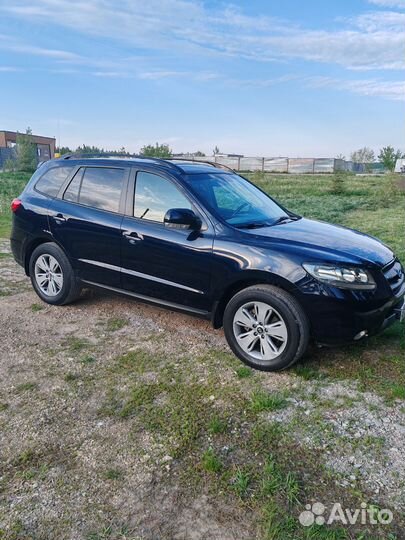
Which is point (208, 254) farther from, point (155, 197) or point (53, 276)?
point (53, 276)

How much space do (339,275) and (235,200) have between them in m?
1.44

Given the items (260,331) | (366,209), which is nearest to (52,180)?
(260,331)

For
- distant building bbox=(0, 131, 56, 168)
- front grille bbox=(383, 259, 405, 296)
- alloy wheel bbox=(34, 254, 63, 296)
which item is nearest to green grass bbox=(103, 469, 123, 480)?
front grille bbox=(383, 259, 405, 296)

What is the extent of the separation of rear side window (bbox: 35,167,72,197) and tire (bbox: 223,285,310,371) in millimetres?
2533

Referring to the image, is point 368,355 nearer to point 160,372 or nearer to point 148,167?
point 160,372

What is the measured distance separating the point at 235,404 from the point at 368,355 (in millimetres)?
1450

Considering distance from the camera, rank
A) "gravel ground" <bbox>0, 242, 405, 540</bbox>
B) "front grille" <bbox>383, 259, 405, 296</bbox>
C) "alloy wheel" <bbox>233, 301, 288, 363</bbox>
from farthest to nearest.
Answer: "front grille" <bbox>383, 259, 405, 296</bbox> → "alloy wheel" <bbox>233, 301, 288, 363</bbox> → "gravel ground" <bbox>0, 242, 405, 540</bbox>

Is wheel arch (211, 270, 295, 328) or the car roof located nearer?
wheel arch (211, 270, 295, 328)

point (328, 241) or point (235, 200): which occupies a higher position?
point (235, 200)

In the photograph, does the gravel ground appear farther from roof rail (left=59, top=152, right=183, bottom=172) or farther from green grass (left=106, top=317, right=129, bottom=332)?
roof rail (left=59, top=152, right=183, bottom=172)

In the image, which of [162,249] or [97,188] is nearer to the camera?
[162,249]

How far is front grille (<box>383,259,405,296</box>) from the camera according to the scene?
3.54 m

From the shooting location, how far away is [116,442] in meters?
2.65

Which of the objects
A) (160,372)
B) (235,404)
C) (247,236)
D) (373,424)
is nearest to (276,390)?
(235,404)
